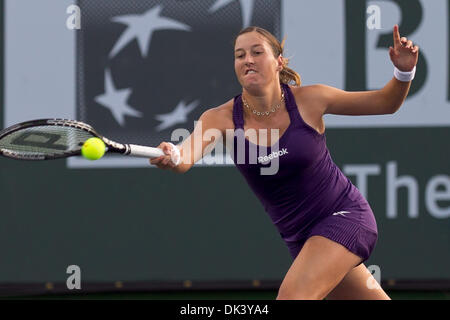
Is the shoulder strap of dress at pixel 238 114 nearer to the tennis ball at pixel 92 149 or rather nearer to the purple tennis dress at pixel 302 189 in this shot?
the purple tennis dress at pixel 302 189

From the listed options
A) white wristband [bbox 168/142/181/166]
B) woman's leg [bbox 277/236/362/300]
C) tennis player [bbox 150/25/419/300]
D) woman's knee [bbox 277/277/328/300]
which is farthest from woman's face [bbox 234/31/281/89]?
woman's knee [bbox 277/277/328/300]

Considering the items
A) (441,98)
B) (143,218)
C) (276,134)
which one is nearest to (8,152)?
(276,134)

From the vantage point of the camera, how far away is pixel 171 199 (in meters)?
5.02

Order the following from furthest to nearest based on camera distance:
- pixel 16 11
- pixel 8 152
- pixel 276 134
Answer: pixel 16 11 → pixel 276 134 → pixel 8 152

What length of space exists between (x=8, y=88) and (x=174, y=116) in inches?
43.6

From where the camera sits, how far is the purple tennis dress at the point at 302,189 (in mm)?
3094

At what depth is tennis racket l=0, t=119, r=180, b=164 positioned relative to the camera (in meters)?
2.81

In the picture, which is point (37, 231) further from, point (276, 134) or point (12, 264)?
point (276, 134)

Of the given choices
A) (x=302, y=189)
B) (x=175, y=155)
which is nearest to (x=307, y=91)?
(x=302, y=189)

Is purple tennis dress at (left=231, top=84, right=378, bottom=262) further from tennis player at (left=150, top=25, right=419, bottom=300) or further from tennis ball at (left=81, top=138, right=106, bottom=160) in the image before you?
tennis ball at (left=81, top=138, right=106, bottom=160)

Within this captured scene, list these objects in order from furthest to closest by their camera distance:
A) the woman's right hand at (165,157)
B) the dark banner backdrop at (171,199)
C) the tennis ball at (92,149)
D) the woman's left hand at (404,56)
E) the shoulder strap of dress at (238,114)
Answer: the dark banner backdrop at (171,199) < the shoulder strap of dress at (238,114) < the woman's left hand at (404,56) < the woman's right hand at (165,157) < the tennis ball at (92,149)

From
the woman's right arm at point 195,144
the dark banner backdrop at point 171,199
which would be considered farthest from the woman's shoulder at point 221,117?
the dark banner backdrop at point 171,199

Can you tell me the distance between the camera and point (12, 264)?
16.3 ft

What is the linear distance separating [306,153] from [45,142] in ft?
3.46
